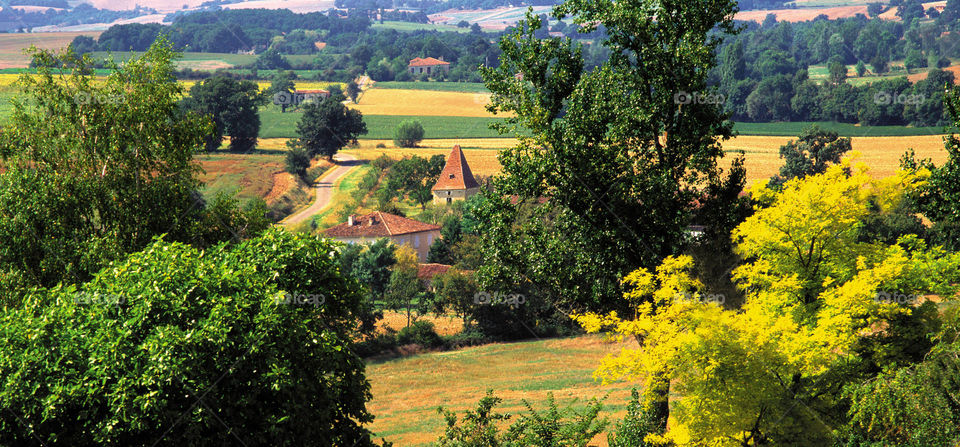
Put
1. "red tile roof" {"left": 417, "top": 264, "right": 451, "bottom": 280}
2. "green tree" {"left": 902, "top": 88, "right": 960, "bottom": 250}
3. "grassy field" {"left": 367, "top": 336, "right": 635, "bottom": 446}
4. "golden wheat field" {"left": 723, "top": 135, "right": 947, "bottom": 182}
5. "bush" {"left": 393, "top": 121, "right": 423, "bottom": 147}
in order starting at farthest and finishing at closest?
"bush" {"left": 393, "top": 121, "right": 423, "bottom": 147} < "golden wheat field" {"left": 723, "top": 135, "right": 947, "bottom": 182} < "red tile roof" {"left": 417, "top": 264, "right": 451, "bottom": 280} < "grassy field" {"left": 367, "top": 336, "right": 635, "bottom": 446} < "green tree" {"left": 902, "top": 88, "right": 960, "bottom": 250}

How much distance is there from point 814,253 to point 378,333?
140 feet

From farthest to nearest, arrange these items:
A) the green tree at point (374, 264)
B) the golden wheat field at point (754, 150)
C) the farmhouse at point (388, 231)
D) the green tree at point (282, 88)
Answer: the green tree at point (282, 88) → the golden wheat field at point (754, 150) → the farmhouse at point (388, 231) → the green tree at point (374, 264)

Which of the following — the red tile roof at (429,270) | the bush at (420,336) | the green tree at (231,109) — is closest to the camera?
the bush at (420,336)

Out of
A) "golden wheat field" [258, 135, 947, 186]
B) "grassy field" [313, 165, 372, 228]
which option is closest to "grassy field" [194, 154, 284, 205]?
"grassy field" [313, 165, 372, 228]

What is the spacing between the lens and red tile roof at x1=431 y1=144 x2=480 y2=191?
107312 mm

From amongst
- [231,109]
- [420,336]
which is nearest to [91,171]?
[420,336]

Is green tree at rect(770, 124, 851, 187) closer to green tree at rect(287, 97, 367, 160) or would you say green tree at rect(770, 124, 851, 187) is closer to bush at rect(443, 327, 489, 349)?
bush at rect(443, 327, 489, 349)

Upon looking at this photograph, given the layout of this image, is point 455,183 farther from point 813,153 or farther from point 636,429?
point 636,429

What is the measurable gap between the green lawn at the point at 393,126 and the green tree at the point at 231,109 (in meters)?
11.2

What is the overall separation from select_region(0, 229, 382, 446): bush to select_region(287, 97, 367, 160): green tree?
109195 millimetres

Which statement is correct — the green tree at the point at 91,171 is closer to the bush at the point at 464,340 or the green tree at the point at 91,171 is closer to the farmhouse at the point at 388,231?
the bush at the point at 464,340

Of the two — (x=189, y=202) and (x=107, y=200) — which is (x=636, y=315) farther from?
(x=107, y=200)

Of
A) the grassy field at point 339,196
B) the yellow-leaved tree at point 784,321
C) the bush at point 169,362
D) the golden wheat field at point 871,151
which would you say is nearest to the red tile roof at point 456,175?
the grassy field at point 339,196

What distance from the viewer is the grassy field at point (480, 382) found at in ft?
125
